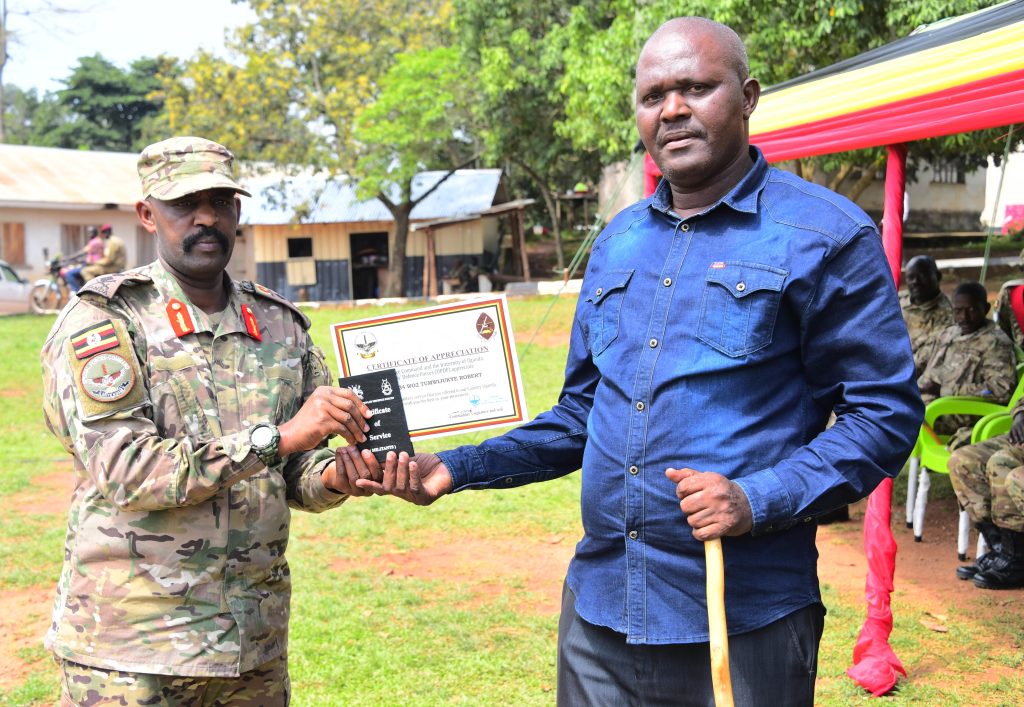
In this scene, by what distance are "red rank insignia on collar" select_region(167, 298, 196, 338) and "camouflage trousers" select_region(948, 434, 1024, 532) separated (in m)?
4.41

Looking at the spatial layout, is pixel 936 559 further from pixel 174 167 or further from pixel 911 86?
pixel 174 167

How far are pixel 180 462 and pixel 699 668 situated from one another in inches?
49.0

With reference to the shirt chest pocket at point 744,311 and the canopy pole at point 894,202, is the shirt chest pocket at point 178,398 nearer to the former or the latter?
the shirt chest pocket at point 744,311

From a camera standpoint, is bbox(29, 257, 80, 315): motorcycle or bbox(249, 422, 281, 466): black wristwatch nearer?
bbox(249, 422, 281, 466): black wristwatch

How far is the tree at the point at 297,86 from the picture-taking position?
26344 mm

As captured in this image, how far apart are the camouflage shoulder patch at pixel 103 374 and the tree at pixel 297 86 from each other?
23917mm

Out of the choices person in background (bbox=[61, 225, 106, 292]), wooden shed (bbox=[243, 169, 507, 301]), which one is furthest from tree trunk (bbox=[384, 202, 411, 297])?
person in background (bbox=[61, 225, 106, 292])

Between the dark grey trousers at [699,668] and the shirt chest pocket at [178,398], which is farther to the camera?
the shirt chest pocket at [178,398]

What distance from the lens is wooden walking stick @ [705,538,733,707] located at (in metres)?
1.91

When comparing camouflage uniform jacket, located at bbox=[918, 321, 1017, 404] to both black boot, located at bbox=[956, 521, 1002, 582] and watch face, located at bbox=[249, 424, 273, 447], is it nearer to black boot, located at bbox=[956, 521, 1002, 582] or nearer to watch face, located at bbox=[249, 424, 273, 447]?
black boot, located at bbox=[956, 521, 1002, 582]

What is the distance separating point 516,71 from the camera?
2166 cm

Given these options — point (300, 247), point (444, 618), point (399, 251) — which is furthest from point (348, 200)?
point (444, 618)

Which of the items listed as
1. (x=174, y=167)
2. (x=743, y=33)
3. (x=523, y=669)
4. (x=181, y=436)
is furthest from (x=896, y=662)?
(x=743, y=33)

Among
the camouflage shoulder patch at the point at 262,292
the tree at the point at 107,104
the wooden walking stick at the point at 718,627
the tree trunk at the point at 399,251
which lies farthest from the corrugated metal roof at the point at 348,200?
the wooden walking stick at the point at 718,627
